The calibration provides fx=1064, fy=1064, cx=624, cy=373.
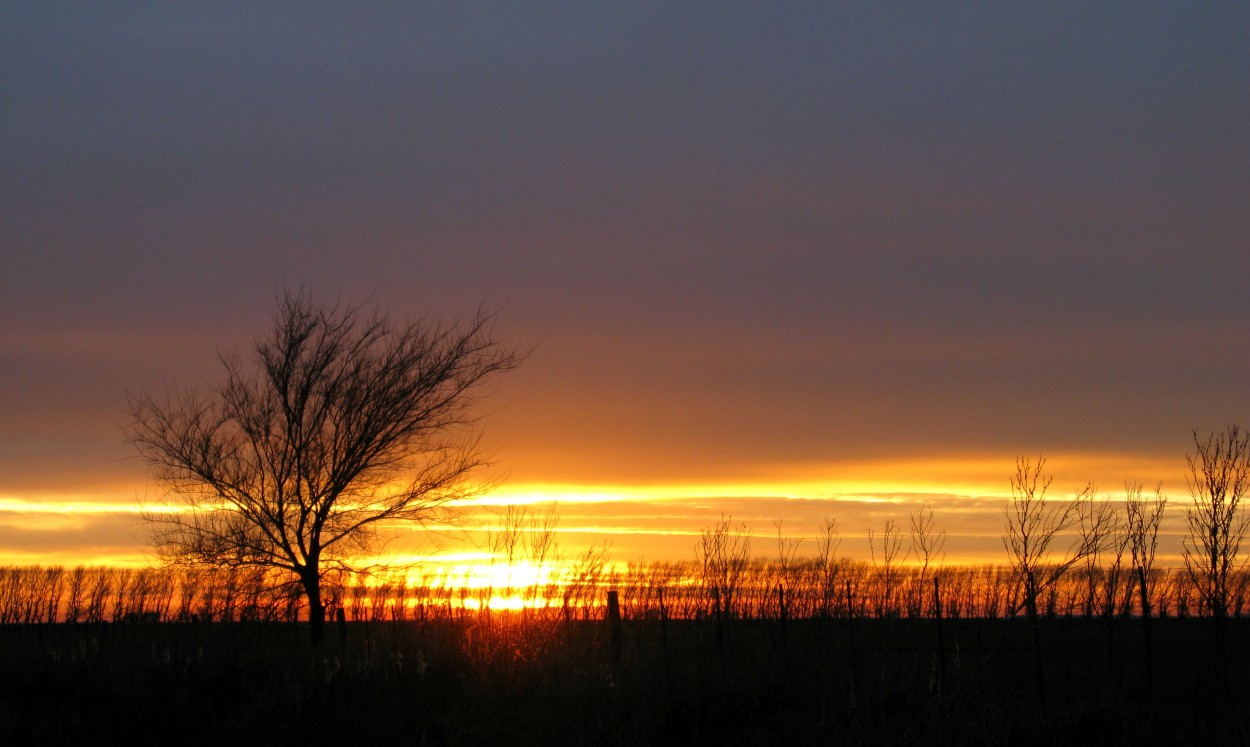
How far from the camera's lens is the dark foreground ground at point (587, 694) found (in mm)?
12328

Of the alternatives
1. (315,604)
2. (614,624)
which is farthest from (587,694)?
(315,604)

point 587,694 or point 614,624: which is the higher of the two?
point 614,624

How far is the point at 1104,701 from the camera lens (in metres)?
12.7

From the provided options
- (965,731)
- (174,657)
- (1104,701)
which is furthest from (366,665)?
(1104,701)

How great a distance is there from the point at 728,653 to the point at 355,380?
1300 cm

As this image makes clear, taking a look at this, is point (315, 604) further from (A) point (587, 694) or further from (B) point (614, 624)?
(A) point (587, 694)

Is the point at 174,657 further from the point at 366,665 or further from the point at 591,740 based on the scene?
the point at 591,740

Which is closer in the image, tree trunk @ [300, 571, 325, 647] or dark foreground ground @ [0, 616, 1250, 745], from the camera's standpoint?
dark foreground ground @ [0, 616, 1250, 745]

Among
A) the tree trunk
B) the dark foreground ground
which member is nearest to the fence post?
the dark foreground ground

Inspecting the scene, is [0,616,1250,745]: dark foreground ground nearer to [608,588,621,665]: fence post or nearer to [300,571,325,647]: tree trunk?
[608,588,621,665]: fence post

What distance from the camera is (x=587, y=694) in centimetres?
1369

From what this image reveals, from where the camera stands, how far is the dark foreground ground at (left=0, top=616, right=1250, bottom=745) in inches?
485

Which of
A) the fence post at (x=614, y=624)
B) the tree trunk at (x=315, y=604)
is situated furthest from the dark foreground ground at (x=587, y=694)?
the tree trunk at (x=315, y=604)

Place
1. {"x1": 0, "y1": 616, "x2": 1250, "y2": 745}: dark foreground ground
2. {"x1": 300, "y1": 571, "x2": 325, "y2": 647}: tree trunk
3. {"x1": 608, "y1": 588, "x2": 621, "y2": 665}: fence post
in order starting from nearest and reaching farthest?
{"x1": 0, "y1": 616, "x2": 1250, "y2": 745}: dark foreground ground < {"x1": 608, "y1": 588, "x2": 621, "y2": 665}: fence post < {"x1": 300, "y1": 571, "x2": 325, "y2": 647}: tree trunk
